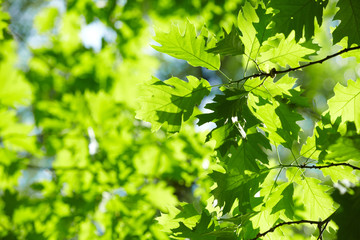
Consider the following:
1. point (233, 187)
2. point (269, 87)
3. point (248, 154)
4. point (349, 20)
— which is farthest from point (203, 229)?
point (349, 20)

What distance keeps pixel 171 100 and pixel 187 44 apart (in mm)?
211

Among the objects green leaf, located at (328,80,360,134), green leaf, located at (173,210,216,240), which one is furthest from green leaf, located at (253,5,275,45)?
green leaf, located at (173,210,216,240)

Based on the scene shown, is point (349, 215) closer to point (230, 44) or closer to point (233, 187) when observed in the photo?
point (233, 187)

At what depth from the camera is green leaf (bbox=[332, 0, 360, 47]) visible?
90cm

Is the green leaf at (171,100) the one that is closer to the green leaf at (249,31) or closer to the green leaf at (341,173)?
the green leaf at (249,31)

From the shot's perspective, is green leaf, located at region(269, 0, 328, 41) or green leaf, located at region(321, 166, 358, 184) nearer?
green leaf, located at region(269, 0, 328, 41)

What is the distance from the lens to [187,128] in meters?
2.74

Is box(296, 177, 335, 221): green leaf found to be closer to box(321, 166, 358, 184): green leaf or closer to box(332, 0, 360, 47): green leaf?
box(321, 166, 358, 184): green leaf

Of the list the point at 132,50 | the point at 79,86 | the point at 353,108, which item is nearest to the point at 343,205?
the point at 353,108

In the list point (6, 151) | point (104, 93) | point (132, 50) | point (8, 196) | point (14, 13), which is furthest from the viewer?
point (14, 13)

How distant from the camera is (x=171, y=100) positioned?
1100 mm

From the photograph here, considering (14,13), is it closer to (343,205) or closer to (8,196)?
(8,196)

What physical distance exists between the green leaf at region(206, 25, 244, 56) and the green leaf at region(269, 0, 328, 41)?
128 millimetres

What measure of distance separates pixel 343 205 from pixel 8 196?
245cm
